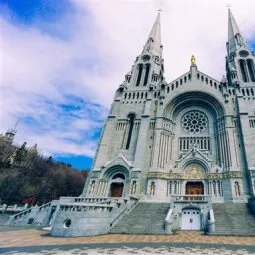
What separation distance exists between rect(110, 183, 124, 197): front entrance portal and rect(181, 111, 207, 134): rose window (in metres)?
11.6

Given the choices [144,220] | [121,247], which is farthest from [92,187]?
[121,247]

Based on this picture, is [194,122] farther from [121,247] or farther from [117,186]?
[121,247]

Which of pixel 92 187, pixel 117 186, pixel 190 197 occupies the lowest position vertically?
pixel 190 197

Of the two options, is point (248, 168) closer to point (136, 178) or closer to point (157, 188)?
point (157, 188)

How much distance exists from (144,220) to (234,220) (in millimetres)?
6684

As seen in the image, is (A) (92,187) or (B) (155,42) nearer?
(A) (92,187)

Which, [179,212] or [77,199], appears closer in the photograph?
[179,212]

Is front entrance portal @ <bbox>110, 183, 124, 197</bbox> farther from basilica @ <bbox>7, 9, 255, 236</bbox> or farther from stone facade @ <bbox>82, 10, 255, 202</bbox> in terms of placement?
basilica @ <bbox>7, 9, 255, 236</bbox>

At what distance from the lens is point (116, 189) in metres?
24.1

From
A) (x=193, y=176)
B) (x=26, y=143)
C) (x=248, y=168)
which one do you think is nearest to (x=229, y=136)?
(x=248, y=168)

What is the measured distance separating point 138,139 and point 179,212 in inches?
426

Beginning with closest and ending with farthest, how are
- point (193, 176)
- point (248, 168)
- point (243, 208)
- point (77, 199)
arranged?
point (243, 208)
point (77, 199)
point (248, 168)
point (193, 176)

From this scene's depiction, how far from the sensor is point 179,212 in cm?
1662

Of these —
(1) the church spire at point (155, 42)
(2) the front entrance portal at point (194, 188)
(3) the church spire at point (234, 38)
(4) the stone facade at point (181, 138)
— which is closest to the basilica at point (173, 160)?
(2) the front entrance portal at point (194, 188)
